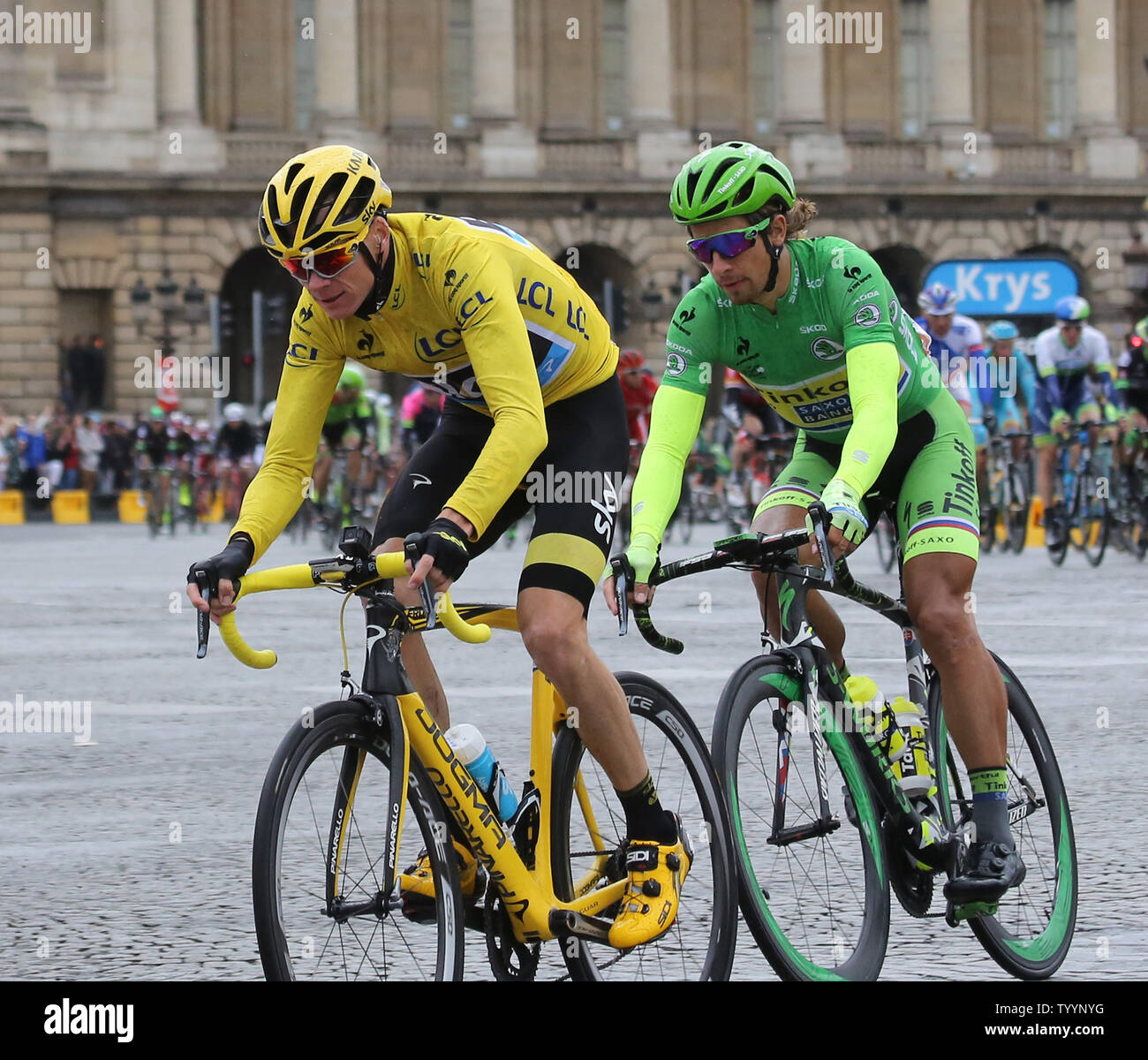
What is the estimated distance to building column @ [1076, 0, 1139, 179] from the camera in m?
64.1

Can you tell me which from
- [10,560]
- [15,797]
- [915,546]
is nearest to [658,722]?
[915,546]

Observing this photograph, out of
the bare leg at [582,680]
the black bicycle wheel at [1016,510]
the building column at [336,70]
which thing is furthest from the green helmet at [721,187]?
the building column at [336,70]

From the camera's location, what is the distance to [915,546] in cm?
532

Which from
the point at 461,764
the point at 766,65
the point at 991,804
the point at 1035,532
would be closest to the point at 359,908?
the point at 461,764

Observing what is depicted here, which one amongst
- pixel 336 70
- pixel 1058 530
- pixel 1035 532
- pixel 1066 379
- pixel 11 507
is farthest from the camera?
pixel 336 70

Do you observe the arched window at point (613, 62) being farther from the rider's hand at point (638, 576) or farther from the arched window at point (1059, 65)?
the rider's hand at point (638, 576)

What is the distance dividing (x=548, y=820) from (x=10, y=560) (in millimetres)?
19460

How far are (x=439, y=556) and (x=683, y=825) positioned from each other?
38.2 inches

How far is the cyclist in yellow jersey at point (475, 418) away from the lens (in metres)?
4.62

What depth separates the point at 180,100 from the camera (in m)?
58.6

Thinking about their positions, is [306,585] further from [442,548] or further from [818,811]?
[818,811]

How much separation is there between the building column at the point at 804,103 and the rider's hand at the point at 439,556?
194 feet
